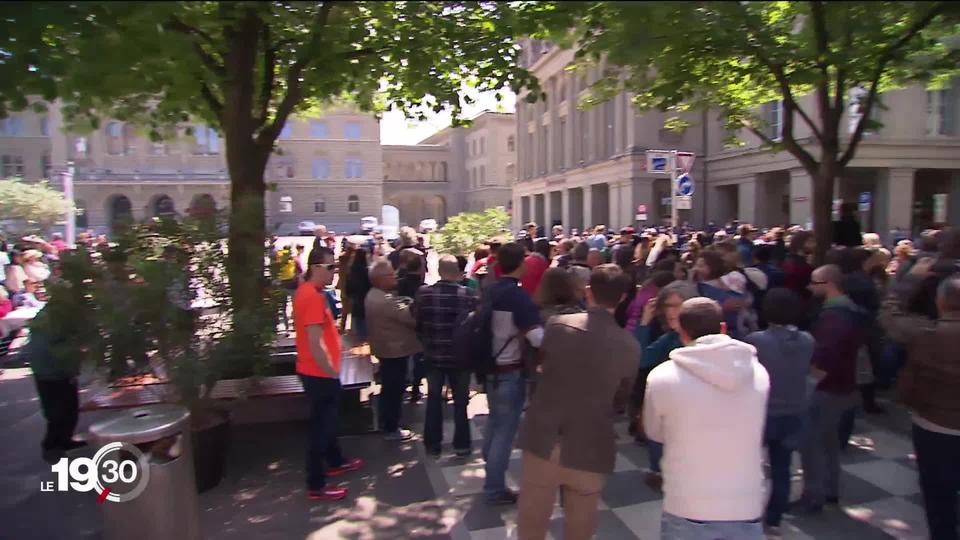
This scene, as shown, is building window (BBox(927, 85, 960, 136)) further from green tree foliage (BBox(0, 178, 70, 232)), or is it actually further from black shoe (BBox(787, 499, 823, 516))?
green tree foliage (BBox(0, 178, 70, 232))

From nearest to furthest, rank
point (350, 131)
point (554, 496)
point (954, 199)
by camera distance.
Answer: point (554, 496) < point (954, 199) < point (350, 131)

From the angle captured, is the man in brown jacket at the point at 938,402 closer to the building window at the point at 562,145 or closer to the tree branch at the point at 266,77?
the tree branch at the point at 266,77

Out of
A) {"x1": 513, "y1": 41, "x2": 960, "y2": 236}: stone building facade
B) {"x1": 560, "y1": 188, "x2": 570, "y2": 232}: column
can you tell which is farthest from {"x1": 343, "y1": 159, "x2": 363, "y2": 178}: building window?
{"x1": 560, "y1": 188, "x2": 570, "y2": 232}: column

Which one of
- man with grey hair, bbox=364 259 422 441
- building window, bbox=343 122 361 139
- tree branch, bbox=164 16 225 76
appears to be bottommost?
man with grey hair, bbox=364 259 422 441

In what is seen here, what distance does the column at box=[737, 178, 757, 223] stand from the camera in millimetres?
32062

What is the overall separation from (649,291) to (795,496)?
79.3 inches

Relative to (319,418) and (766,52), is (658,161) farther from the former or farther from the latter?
(319,418)

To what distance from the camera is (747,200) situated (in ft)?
107

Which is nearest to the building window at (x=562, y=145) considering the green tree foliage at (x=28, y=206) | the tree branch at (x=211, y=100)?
the green tree foliage at (x=28, y=206)

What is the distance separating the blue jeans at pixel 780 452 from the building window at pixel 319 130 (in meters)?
70.7

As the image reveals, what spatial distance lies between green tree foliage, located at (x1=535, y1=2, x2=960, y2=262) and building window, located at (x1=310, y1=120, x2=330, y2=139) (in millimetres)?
65941

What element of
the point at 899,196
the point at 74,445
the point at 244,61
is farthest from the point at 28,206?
the point at 899,196

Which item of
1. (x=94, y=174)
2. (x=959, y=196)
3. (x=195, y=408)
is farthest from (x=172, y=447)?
(x=94, y=174)

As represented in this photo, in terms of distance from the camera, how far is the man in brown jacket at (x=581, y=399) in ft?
10.7
